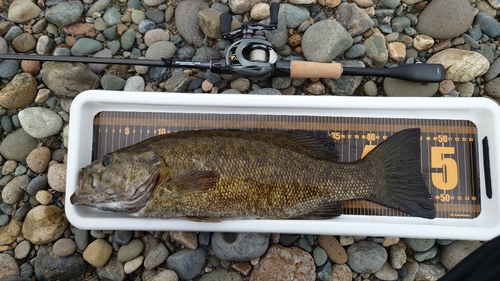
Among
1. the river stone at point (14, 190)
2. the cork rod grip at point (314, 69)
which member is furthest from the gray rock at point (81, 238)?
the cork rod grip at point (314, 69)

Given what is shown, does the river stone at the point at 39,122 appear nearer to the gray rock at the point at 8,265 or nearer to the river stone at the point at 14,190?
the river stone at the point at 14,190

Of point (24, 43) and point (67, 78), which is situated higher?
point (24, 43)

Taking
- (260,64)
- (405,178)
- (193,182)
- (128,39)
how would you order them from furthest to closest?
(128,39) < (260,64) < (405,178) < (193,182)

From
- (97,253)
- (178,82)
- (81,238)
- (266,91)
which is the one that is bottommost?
(97,253)

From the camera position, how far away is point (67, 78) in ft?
9.46

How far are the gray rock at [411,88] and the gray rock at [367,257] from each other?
1295 millimetres

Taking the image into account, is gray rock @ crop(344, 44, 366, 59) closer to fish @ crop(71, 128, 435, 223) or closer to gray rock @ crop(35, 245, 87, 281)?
fish @ crop(71, 128, 435, 223)

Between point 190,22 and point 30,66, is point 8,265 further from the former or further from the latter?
point 190,22

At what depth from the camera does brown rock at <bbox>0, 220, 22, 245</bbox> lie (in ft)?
9.39

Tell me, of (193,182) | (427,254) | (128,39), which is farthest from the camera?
(128,39)

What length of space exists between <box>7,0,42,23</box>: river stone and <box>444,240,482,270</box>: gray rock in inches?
164

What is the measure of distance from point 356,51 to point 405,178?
1184 mm

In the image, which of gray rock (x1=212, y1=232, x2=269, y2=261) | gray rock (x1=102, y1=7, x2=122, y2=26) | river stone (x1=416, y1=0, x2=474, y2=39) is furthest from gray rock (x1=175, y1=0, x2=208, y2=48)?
river stone (x1=416, y1=0, x2=474, y2=39)

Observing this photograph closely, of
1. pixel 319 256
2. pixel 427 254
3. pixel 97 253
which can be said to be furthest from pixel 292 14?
pixel 97 253
